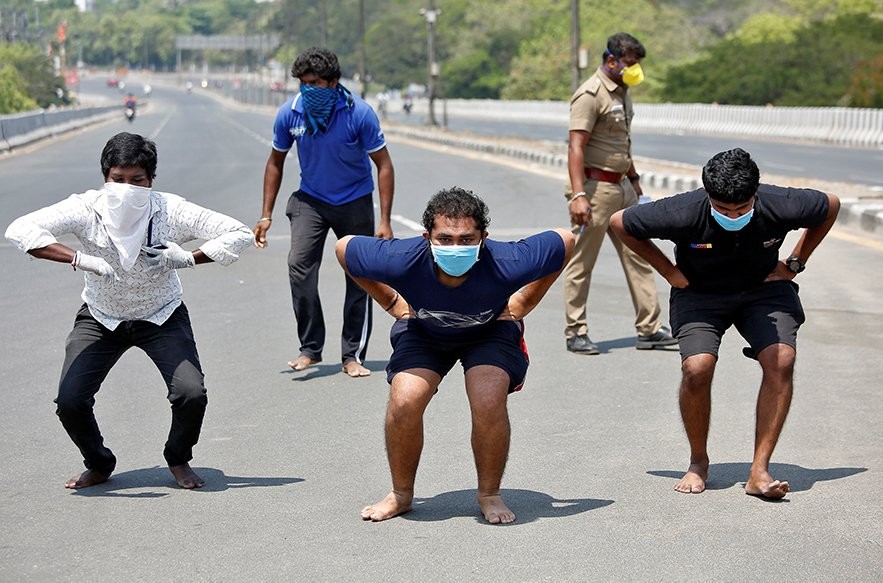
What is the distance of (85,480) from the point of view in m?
6.48

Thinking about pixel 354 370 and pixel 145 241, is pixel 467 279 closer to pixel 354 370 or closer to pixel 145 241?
pixel 145 241

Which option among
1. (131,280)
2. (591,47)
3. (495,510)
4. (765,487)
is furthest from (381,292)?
(591,47)

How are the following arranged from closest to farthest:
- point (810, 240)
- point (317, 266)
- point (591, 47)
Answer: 1. point (810, 240)
2. point (317, 266)
3. point (591, 47)

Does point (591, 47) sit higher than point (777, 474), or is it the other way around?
point (591, 47)

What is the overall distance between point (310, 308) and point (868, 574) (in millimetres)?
4782

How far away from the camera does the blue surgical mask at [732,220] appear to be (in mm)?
6164

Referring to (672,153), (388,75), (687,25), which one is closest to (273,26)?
(388,75)

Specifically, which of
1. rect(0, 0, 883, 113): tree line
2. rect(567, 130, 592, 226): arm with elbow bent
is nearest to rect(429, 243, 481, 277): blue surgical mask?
rect(567, 130, 592, 226): arm with elbow bent

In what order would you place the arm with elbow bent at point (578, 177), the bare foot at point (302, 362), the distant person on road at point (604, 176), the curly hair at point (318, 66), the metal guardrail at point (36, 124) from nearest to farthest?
the curly hair at point (318, 66) < the bare foot at point (302, 362) < the arm with elbow bent at point (578, 177) < the distant person on road at point (604, 176) < the metal guardrail at point (36, 124)

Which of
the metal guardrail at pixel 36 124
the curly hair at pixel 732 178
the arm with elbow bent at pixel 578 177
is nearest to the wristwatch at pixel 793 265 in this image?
the curly hair at pixel 732 178

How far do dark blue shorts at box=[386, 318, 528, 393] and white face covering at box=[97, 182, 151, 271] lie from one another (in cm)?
114

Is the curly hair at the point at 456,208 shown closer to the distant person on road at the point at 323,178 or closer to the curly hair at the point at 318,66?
the distant person on road at the point at 323,178

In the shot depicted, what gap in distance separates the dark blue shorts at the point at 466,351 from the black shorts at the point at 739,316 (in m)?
0.80

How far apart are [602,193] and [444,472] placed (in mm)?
3682
